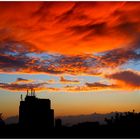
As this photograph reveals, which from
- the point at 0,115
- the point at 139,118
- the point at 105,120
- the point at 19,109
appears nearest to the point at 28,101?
the point at 19,109

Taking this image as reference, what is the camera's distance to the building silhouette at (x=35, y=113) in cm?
14938

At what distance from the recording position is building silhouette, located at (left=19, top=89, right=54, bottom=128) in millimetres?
149375

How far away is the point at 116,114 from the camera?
124 meters

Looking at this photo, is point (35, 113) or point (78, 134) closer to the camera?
point (78, 134)

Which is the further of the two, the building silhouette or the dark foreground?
the building silhouette

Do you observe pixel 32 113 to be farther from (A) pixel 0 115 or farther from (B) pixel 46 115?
(A) pixel 0 115

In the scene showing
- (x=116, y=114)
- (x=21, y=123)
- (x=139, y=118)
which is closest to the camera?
(x=139, y=118)

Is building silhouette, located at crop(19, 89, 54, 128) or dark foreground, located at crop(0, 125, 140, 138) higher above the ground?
building silhouette, located at crop(19, 89, 54, 128)

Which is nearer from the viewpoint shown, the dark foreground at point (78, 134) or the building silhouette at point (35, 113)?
the dark foreground at point (78, 134)

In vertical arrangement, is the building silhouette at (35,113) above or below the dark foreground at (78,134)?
above

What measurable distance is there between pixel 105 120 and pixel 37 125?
4426 centimetres

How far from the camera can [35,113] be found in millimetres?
153000

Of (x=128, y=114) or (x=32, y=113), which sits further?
(x=32, y=113)

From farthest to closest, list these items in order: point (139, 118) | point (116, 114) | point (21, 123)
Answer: point (21, 123) < point (116, 114) < point (139, 118)
